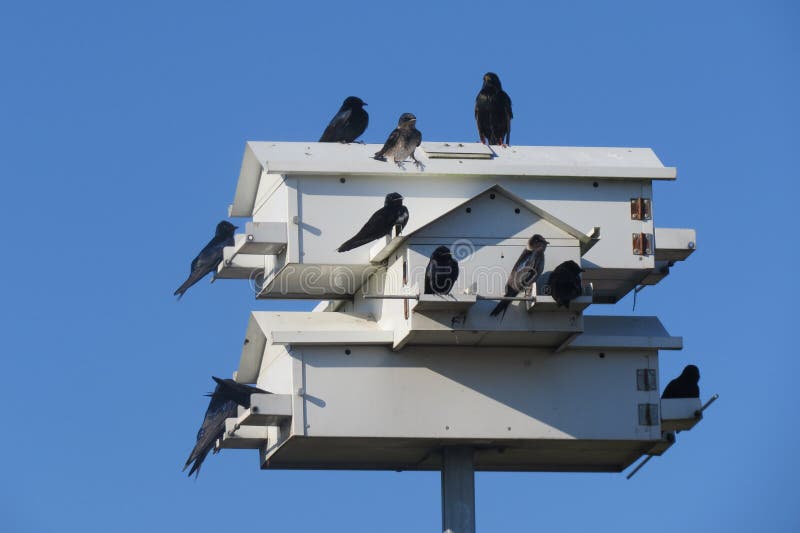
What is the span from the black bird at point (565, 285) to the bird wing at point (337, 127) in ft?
13.4

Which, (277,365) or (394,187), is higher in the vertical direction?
(394,187)

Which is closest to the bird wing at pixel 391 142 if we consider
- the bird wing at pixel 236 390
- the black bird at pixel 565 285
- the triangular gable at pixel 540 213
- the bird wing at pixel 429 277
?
the triangular gable at pixel 540 213

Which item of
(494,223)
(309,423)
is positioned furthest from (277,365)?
(494,223)

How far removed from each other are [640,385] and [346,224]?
9.83 ft

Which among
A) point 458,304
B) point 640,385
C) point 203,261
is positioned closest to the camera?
point 458,304

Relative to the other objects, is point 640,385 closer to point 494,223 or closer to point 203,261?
point 494,223

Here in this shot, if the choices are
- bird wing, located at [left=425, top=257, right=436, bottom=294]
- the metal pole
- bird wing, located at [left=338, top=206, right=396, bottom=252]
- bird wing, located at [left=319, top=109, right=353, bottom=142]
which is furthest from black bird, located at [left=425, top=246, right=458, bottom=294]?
bird wing, located at [left=319, top=109, right=353, bottom=142]

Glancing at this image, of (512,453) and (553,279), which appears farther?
(512,453)

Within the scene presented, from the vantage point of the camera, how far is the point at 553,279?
19.2 metres

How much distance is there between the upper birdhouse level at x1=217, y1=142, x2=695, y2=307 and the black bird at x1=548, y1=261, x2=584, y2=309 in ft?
0.93

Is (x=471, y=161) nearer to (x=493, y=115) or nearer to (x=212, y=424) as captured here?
(x=493, y=115)

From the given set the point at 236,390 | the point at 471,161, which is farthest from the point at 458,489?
the point at 471,161

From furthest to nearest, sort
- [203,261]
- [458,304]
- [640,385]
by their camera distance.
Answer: [203,261] < [640,385] < [458,304]

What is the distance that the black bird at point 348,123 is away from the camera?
22.7 m
